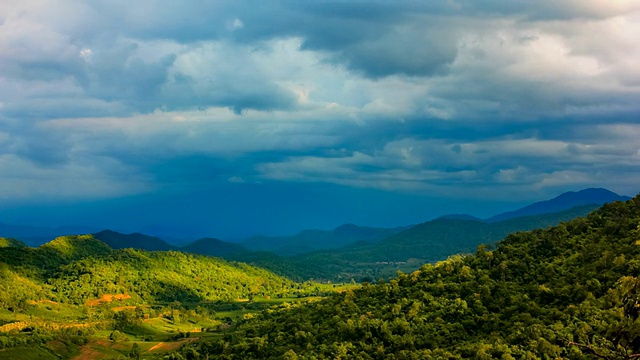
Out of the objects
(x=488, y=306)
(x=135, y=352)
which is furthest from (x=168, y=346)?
(x=488, y=306)

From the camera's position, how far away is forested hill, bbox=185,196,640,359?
66125 mm

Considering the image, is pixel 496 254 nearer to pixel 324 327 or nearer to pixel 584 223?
pixel 584 223

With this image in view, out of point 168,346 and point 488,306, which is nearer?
point 488,306

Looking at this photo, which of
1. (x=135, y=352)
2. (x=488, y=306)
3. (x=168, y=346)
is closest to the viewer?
(x=488, y=306)

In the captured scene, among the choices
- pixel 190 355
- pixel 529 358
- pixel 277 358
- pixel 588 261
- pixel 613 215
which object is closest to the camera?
pixel 529 358

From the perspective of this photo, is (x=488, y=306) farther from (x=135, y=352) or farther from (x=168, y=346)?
(x=168, y=346)

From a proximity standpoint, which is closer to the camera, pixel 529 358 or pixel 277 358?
pixel 529 358

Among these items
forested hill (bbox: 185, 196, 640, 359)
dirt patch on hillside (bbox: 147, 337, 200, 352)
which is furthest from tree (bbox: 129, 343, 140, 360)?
forested hill (bbox: 185, 196, 640, 359)

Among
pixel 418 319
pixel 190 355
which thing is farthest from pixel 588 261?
pixel 190 355

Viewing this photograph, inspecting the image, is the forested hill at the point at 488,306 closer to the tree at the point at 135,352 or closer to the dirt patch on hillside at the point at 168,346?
the tree at the point at 135,352

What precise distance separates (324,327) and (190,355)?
4155cm

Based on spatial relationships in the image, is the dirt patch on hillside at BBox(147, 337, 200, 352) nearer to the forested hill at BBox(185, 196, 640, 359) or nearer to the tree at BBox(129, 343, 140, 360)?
the tree at BBox(129, 343, 140, 360)

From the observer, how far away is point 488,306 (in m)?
81.6

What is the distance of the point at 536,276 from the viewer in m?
84.1
